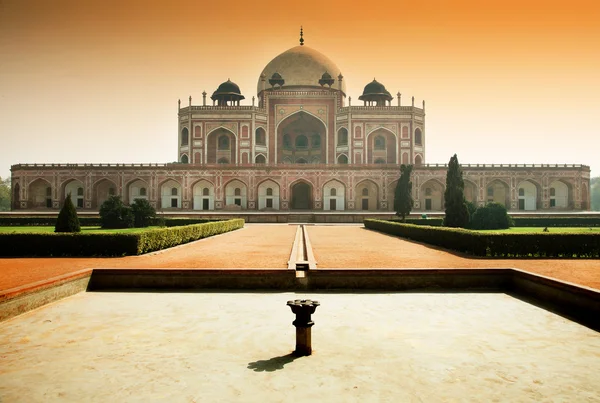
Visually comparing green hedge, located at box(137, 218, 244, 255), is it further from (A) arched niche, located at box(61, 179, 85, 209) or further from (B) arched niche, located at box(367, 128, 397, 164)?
(B) arched niche, located at box(367, 128, 397, 164)

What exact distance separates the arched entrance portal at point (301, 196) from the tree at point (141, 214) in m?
17.6

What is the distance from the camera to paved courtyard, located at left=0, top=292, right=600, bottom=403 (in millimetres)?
3396

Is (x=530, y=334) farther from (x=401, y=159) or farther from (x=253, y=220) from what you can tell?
(x=401, y=159)

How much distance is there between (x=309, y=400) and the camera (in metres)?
3.24

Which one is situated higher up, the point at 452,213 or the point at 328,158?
the point at 328,158

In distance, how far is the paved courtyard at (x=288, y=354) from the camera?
3396 millimetres

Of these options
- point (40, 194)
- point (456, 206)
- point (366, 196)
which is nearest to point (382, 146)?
point (366, 196)

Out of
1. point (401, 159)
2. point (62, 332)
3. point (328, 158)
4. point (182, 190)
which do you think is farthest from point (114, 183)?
point (62, 332)

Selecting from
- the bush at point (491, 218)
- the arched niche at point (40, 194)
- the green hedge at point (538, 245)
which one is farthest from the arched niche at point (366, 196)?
the green hedge at point (538, 245)

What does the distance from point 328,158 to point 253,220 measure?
16.2 metres

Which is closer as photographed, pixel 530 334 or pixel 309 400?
pixel 309 400

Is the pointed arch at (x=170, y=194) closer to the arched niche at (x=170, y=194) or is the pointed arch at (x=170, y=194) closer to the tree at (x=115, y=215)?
the arched niche at (x=170, y=194)

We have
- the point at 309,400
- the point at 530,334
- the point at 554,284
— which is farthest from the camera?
the point at 554,284

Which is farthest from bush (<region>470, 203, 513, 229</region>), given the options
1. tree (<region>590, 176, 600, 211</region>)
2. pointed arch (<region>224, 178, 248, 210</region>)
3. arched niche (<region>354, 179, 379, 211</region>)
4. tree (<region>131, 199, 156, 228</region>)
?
tree (<region>590, 176, 600, 211</region>)
